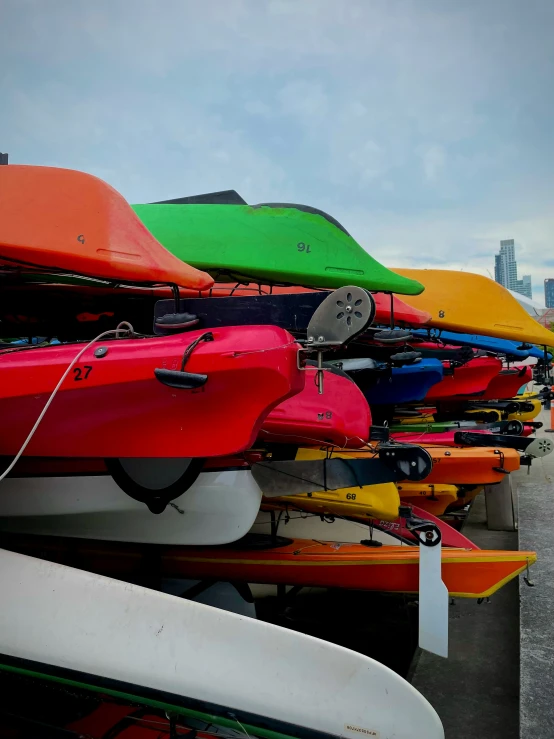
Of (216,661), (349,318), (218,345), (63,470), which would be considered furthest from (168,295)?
(216,661)

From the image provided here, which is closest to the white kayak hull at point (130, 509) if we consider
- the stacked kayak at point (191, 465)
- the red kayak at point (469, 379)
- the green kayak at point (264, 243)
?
the stacked kayak at point (191, 465)

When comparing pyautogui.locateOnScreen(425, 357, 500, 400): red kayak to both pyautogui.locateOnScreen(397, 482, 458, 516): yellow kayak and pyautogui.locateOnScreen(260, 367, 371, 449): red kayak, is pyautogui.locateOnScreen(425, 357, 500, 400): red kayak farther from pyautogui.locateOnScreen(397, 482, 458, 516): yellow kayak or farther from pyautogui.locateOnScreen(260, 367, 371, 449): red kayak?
pyautogui.locateOnScreen(260, 367, 371, 449): red kayak

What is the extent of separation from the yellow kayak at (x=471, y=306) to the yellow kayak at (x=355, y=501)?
3.10 metres

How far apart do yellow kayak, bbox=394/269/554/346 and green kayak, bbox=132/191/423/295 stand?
117 inches

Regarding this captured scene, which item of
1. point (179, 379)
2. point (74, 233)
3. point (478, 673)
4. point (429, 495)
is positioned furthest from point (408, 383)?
point (179, 379)

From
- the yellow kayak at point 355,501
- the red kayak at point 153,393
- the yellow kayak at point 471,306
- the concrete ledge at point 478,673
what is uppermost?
the yellow kayak at point 471,306

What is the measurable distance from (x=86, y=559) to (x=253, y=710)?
2439 millimetres

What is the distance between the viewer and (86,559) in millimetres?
4586

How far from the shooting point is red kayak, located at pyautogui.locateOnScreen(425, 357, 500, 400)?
9.45 metres

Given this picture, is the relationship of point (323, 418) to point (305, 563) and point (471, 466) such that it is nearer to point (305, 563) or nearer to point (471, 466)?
point (305, 563)

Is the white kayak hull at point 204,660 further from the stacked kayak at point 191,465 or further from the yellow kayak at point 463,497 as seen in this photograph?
the yellow kayak at point 463,497

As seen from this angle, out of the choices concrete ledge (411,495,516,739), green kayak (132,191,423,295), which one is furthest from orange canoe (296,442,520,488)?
green kayak (132,191,423,295)

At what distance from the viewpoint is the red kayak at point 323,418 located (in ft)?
14.4

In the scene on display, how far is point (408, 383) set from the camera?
25.7 feet
